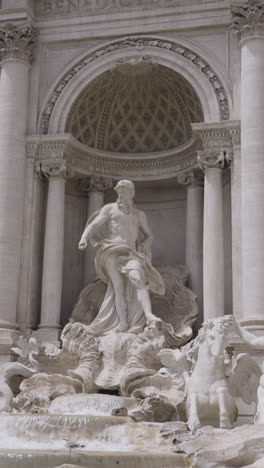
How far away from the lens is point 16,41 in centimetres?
1983

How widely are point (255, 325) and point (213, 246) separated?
2319mm

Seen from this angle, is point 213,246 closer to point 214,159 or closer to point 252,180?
point 252,180

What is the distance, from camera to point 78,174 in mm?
20344

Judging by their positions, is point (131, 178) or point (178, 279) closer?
point (178, 279)

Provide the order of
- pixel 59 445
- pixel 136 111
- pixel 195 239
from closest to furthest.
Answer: pixel 59 445 < pixel 195 239 < pixel 136 111

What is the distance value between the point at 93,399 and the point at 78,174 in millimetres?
7605

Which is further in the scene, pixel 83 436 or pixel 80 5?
pixel 80 5

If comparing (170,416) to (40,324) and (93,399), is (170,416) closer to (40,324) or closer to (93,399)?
(93,399)

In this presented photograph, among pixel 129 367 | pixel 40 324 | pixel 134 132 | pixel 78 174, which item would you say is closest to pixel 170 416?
pixel 129 367

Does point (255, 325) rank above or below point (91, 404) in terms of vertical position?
above

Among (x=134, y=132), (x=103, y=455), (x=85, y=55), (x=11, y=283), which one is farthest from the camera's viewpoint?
(x=134, y=132)

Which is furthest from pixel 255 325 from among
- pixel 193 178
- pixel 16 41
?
pixel 16 41

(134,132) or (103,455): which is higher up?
(134,132)

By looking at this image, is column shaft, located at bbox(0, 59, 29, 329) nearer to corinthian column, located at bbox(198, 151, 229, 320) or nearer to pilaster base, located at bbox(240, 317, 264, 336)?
corinthian column, located at bbox(198, 151, 229, 320)
